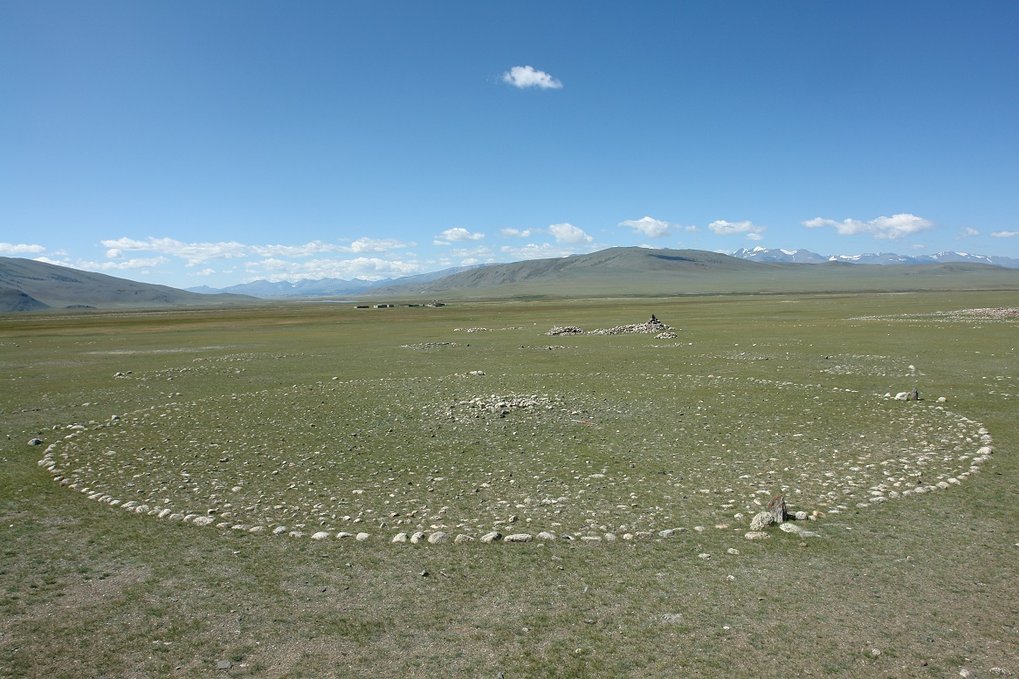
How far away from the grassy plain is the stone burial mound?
0.34 ft

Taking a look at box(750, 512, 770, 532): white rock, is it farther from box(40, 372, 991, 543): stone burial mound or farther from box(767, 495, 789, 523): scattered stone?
box(40, 372, 991, 543): stone burial mound

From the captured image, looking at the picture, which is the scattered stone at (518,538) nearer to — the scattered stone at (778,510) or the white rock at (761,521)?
the white rock at (761,521)

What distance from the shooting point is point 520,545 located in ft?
34.7

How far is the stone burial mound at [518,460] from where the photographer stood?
1198 centimetres

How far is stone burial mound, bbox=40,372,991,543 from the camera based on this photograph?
11977 mm

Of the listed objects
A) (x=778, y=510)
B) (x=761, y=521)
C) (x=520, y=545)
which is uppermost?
(x=778, y=510)

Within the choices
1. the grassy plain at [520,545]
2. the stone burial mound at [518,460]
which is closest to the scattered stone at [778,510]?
the stone burial mound at [518,460]

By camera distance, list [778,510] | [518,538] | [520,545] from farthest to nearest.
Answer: [778,510], [518,538], [520,545]

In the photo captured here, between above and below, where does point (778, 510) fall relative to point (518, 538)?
above

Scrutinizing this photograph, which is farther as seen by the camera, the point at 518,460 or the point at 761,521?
the point at 518,460

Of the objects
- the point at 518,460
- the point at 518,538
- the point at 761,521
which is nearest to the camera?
the point at 518,538

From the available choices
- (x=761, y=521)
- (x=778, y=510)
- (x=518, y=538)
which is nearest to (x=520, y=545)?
(x=518, y=538)

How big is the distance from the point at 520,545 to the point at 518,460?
5377 millimetres

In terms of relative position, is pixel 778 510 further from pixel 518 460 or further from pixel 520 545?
pixel 518 460
